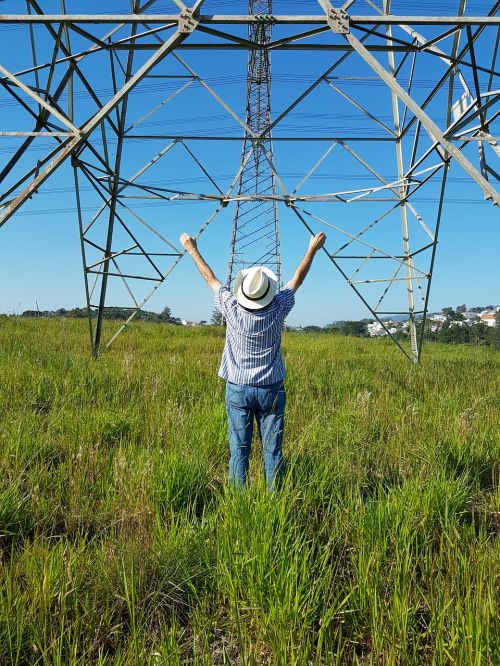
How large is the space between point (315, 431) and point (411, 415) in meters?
1.40

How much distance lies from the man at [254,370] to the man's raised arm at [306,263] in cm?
16

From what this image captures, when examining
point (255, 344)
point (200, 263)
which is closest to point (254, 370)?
point (255, 344)

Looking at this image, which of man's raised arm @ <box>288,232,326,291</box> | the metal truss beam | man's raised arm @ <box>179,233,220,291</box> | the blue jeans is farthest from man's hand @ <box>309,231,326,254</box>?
the metal truss beam

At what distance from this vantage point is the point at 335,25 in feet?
15.7

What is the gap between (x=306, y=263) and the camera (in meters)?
Answer: 3.27

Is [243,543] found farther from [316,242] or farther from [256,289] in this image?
[316,242]

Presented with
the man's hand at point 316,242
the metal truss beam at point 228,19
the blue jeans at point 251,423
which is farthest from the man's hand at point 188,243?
the metal truss beam at point 228,19

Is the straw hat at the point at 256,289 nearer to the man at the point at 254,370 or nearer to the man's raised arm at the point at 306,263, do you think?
the man at the point at 254,370

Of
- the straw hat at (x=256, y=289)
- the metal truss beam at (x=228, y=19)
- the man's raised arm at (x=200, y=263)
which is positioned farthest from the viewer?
the metal truss beam at (x=228, y=19)

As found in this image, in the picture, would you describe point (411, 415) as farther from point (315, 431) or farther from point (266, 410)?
point (266, 410)

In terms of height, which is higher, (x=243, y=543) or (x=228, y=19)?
(x=228, y=19)

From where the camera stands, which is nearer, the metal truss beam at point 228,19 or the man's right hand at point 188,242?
the man's right hand at point 188,242

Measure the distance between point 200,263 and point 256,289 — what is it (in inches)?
31.6

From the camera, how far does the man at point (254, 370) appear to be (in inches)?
115
